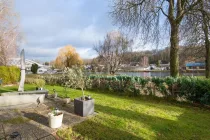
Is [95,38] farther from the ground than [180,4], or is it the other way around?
[95,38]

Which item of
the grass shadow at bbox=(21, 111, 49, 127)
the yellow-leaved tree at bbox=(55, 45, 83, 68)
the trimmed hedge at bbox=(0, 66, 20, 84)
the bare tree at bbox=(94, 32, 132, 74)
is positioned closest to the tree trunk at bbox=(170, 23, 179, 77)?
the grass shadow at bbox=(21, 111, 49, 127)

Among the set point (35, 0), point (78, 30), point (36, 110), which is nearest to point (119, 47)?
point (78, 30)

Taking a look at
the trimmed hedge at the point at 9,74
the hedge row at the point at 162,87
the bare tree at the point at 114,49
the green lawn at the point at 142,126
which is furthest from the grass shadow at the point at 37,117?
the bare tree at the point at 114,49

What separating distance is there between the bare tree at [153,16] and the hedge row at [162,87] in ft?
5.50

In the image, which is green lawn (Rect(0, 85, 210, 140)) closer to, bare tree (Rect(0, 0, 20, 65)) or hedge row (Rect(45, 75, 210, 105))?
hedge row (Rect(45, 75, 210, 105))

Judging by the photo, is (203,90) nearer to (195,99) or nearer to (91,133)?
(195,99)

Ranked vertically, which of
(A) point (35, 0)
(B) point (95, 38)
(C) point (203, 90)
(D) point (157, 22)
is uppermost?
(B) point (95, 38)

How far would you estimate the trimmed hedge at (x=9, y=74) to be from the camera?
13241 millimetres

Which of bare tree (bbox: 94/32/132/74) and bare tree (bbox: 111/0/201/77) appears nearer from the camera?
bare tree (bbox: 111/0/201/77)

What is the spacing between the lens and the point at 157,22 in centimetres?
924

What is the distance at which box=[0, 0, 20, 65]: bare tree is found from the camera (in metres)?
17.0

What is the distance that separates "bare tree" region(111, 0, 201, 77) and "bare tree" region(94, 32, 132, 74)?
670 inches

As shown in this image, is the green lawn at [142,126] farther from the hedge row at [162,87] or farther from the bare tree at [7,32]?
the bare tree at [7,32]

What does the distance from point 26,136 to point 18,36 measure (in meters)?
19.9
